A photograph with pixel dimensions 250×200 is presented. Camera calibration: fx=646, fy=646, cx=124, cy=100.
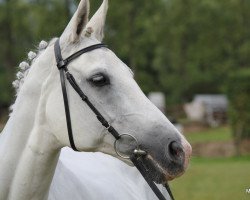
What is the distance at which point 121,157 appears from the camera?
366 cm

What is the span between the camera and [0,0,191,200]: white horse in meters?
3.51

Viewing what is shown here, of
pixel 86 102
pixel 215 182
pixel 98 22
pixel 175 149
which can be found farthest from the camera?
pixel 215 182

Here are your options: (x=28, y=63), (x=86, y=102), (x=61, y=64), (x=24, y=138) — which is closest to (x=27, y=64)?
(x=28, y=63)

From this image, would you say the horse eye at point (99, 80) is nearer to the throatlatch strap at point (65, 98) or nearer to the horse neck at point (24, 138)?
the throatlatch strap at point (65, 98)

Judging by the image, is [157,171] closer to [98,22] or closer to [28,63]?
[98,22]

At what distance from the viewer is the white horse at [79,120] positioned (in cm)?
351

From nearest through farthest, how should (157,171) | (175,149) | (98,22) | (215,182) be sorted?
(175,149)
(157,171)
(98,22)
(215,182)

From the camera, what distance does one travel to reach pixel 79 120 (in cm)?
368

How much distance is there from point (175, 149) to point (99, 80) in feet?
1.90

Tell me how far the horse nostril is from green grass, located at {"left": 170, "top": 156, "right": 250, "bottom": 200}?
18.8 feet

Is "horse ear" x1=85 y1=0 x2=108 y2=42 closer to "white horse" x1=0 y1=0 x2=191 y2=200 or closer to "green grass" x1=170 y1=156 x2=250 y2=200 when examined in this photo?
"white horse" x1=0 y1=0 x2=191 y2=200

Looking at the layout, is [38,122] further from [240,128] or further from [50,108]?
[240,128]

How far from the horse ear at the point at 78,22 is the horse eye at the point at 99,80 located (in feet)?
0.92

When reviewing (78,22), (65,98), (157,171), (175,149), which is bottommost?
(157,171)
